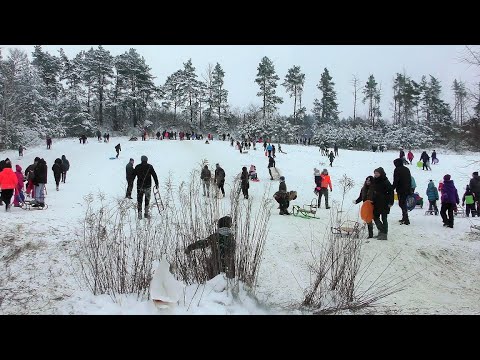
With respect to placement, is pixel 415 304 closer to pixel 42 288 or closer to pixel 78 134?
pixel 42 288

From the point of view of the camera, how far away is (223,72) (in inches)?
2704

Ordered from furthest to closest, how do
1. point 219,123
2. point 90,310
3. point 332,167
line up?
point 219,123
point 332,167
point 90,310

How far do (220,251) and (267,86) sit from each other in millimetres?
59413

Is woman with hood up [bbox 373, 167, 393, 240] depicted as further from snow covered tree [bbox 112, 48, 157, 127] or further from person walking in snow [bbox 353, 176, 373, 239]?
snow covered tree [bbox 112, 48, 157, 127]

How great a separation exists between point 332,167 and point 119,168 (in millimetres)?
17160

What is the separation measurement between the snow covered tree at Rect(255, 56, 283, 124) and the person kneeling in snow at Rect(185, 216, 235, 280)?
5727 centimetres

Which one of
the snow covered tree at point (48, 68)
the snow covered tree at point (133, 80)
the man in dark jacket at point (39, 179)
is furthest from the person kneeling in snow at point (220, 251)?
the snow covered tree at point (48, 68)

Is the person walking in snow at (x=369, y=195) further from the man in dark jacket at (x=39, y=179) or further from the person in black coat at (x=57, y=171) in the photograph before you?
the person in black coat at (x=57, y=171)

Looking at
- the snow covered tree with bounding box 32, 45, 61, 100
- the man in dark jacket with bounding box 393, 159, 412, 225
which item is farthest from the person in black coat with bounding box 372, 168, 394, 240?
the snow covered tree with bounding box 32, 45, 61, 100

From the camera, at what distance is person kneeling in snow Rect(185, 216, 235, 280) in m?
4.98

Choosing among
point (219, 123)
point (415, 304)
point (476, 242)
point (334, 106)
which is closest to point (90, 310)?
point (415, 304)

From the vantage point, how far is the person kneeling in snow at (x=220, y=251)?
4977 mm

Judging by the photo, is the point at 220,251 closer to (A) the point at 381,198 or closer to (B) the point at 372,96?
(A) the point at 381,198
